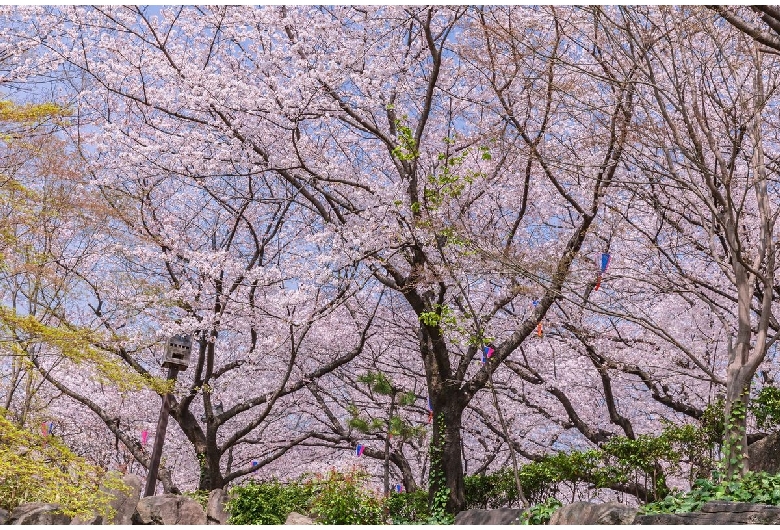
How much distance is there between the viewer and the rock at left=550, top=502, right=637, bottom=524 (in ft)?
20.3

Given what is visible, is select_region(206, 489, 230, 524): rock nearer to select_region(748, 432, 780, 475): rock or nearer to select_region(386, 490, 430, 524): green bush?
select_region(386, 490, 430, 524): green bush

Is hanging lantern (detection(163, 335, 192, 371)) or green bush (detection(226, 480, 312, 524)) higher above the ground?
hanging lantern (detection(163, 335, 192, 371))

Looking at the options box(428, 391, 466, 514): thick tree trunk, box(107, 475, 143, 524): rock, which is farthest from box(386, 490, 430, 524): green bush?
box(107, 475, 143, 524): rock

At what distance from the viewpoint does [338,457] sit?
15383mm

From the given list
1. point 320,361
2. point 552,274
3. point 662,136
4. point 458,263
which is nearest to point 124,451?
point 320,361

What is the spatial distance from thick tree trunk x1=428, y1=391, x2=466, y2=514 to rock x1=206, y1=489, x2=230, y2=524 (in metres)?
2.90

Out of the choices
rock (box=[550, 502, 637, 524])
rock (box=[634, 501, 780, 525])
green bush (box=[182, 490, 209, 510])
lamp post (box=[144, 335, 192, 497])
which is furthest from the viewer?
green bush (box=[182, 490, 209, 510])

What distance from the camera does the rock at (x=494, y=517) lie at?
767cm

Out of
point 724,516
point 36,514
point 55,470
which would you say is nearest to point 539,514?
point 724,516

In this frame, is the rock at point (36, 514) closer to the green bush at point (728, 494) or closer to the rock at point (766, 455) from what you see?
the green bush at point (728, 494)

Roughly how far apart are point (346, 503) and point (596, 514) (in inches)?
134

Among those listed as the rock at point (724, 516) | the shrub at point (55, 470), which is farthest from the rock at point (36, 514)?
the rock at point (724, 516)

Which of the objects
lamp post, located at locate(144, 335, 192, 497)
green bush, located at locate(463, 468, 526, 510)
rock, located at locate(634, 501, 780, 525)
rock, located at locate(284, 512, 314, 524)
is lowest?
rock, located at locate(634, 501, 780, 525)

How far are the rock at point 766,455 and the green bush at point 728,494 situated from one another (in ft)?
2.43
